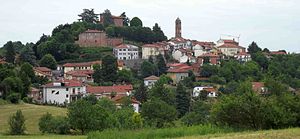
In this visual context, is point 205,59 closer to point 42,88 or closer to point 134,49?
point 134,49

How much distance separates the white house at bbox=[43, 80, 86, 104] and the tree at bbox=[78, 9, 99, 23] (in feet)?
170

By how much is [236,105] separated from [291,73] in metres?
65.8

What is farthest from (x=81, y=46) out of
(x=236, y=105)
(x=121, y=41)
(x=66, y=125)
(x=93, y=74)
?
(x=236, y=105)

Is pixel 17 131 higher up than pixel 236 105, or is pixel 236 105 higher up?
pixel 236 105

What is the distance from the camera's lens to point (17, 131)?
34.2m

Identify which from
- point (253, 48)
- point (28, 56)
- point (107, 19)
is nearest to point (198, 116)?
point (28, 56)

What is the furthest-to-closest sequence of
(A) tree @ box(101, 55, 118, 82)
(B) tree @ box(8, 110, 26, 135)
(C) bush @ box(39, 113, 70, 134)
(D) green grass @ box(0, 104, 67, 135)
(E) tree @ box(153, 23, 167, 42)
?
(E) tree @ box(153, 23, 167, 42), (A) tree @ box(101, 55, 118, 82), (D) green grass @ box(0, 104, 67, 135), (C) bush @ box(39, 113, 70, 134), (B) tree @ box(8, 110, 26, 135)

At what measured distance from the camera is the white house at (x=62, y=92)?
208 ft

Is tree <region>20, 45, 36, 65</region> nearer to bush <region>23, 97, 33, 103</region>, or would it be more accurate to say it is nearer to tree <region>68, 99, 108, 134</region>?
bush <region>23, 97, 33, 103</region>

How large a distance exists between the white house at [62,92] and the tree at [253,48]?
164 ft

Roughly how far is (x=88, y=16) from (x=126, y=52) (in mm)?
24178

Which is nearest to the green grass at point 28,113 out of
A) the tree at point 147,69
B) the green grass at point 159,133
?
the green grass at point 159,133

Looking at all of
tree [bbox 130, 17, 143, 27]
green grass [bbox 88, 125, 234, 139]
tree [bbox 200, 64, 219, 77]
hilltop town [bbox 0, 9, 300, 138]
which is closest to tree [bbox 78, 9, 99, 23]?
hilltop town [bbox 0, 9, 300, 138]

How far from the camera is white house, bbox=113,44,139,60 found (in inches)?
3812
